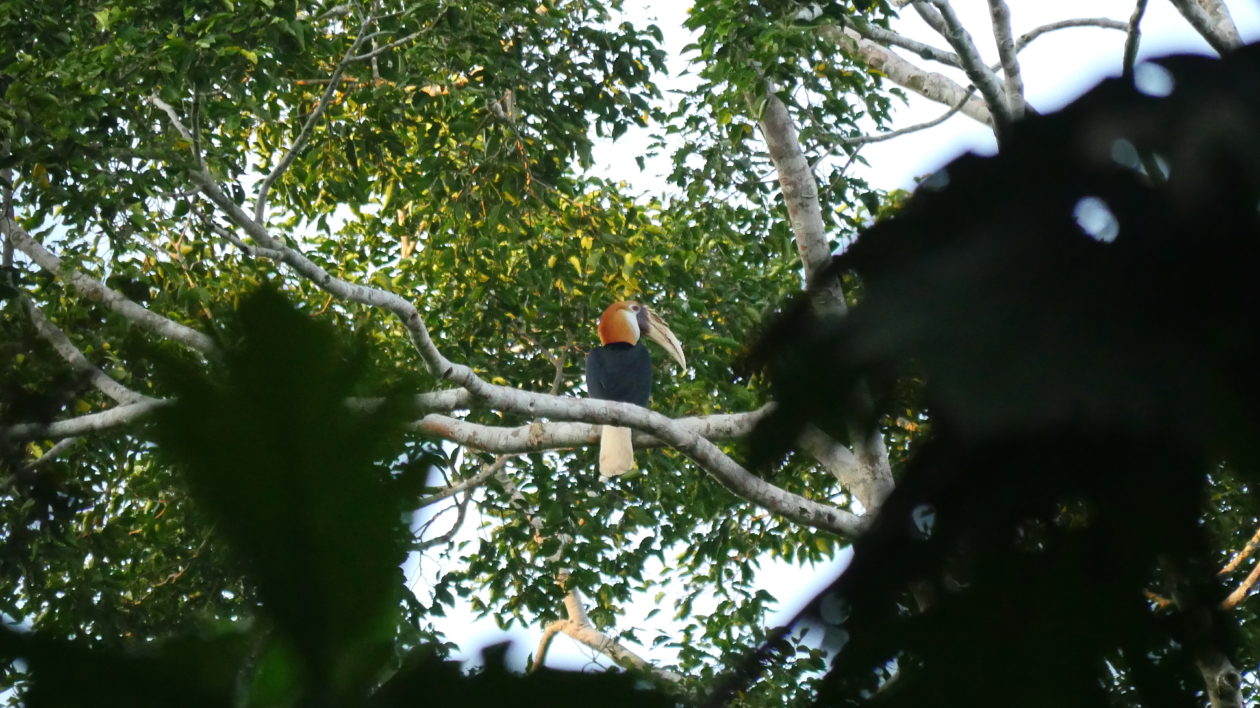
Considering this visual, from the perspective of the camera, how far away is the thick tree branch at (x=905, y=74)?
179 inches

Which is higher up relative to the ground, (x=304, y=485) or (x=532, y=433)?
(x=532, y=433)

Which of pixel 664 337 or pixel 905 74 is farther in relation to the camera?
pixel 664 337

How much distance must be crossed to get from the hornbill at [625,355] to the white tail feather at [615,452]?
22.1 inches

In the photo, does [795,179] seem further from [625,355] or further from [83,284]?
[83,284]

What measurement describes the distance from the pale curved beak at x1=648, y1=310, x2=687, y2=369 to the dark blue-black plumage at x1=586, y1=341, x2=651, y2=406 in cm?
13

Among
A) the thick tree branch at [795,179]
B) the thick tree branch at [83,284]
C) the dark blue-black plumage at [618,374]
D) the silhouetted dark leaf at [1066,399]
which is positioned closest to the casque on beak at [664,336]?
the dark blue-black plumage at [618,374]

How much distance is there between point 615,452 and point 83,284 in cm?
198

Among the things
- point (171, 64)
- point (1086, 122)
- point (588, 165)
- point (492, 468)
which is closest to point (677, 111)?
point (588, 165)

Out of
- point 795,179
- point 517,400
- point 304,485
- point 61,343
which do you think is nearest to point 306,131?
point 61,343

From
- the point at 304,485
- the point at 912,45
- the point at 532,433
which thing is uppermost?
the point at 912,45

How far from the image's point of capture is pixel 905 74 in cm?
492

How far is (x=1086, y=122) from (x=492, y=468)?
429 centimetres

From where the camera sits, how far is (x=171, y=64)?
3.41 meters

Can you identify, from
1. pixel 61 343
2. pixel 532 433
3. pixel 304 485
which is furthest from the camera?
pixel 532 433
